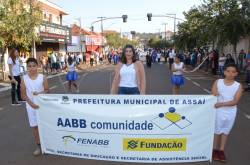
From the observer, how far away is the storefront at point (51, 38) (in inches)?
1507

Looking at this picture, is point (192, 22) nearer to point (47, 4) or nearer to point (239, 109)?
point (47, 4)

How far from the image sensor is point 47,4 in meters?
47.9

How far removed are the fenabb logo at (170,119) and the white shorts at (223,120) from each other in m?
0.56

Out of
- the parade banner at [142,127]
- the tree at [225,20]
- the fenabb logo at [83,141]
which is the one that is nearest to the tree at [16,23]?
the tree at [225,20]

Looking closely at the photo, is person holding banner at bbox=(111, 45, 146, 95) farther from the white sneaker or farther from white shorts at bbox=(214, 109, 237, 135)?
the white sneaker

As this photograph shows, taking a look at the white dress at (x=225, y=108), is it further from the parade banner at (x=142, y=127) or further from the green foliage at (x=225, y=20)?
the green foliage at (x=225, y=20)

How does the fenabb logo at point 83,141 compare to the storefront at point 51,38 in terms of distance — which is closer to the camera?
the fenabb logo at point 83,141

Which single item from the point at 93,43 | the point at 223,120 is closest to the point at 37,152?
the point at 223,120

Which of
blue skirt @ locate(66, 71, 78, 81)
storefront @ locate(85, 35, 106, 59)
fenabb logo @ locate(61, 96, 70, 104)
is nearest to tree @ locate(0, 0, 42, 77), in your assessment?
blue skirt @ locate(66, 71, 78, 81)

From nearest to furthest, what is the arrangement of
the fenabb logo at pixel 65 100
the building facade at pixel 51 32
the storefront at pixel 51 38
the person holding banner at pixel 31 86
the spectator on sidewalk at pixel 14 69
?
the fenabb logo at pixel 65 100, the person holding banner at pixel 31 86, the spectator on sidewalk at pixel 14 69, the storefront at pixel 51 38, the building facade at pixel 51 32

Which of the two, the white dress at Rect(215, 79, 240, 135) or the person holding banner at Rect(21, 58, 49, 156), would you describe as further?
the person holding banner at Rect(21, 58, 49, 156)

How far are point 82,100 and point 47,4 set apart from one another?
144 feet

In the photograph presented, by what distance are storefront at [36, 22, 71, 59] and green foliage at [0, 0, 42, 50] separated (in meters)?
11.7

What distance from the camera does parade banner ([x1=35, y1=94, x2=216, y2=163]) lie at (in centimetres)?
562
